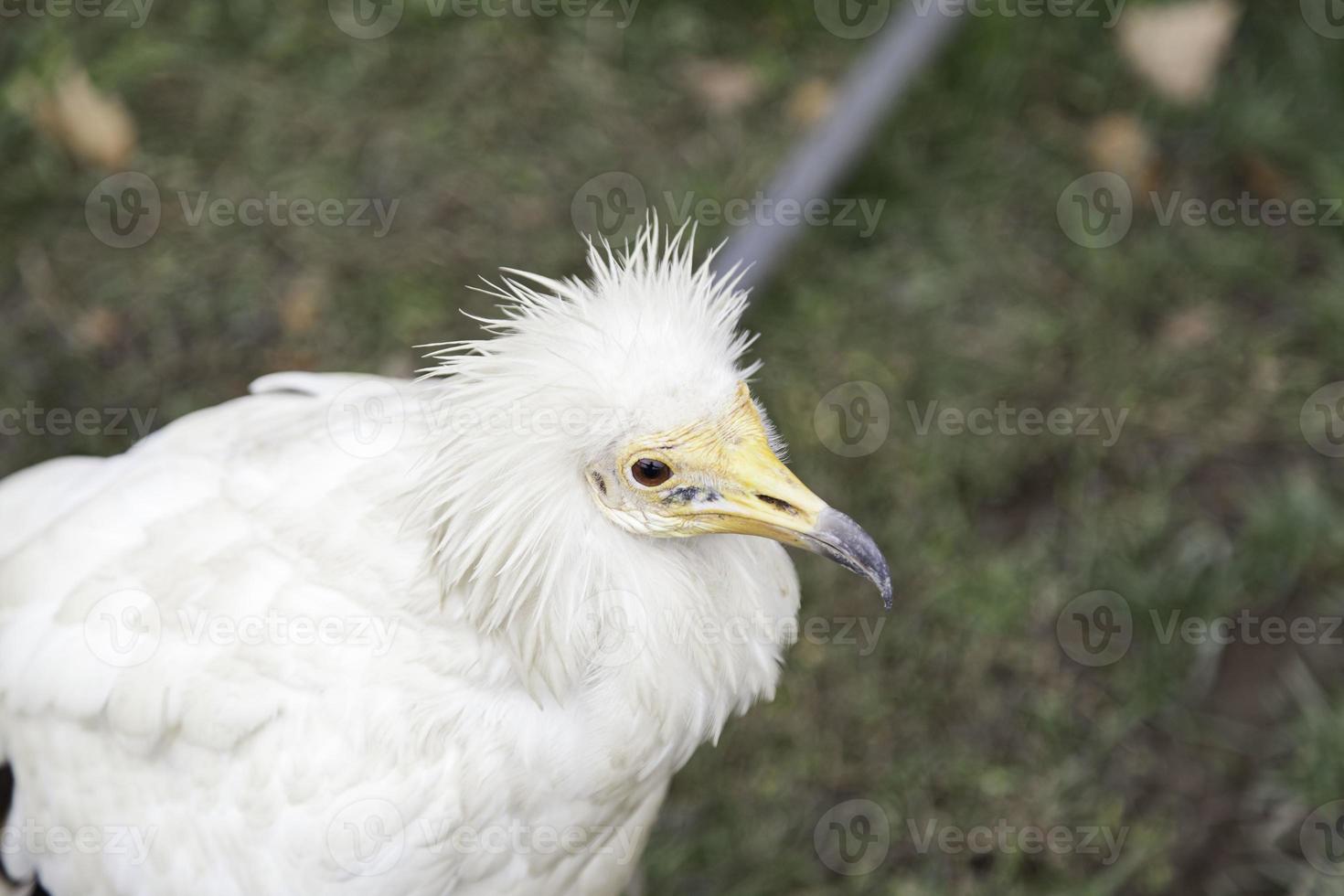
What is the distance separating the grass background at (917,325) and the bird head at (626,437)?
5.75 ft

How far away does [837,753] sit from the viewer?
13.4 feet

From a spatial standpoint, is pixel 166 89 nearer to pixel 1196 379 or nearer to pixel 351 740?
pixel 351 740

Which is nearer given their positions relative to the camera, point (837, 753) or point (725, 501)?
point (725, 501)

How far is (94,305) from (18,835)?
8.28 ft

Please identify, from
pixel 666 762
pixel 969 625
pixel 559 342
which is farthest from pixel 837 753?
pixel 559 342
